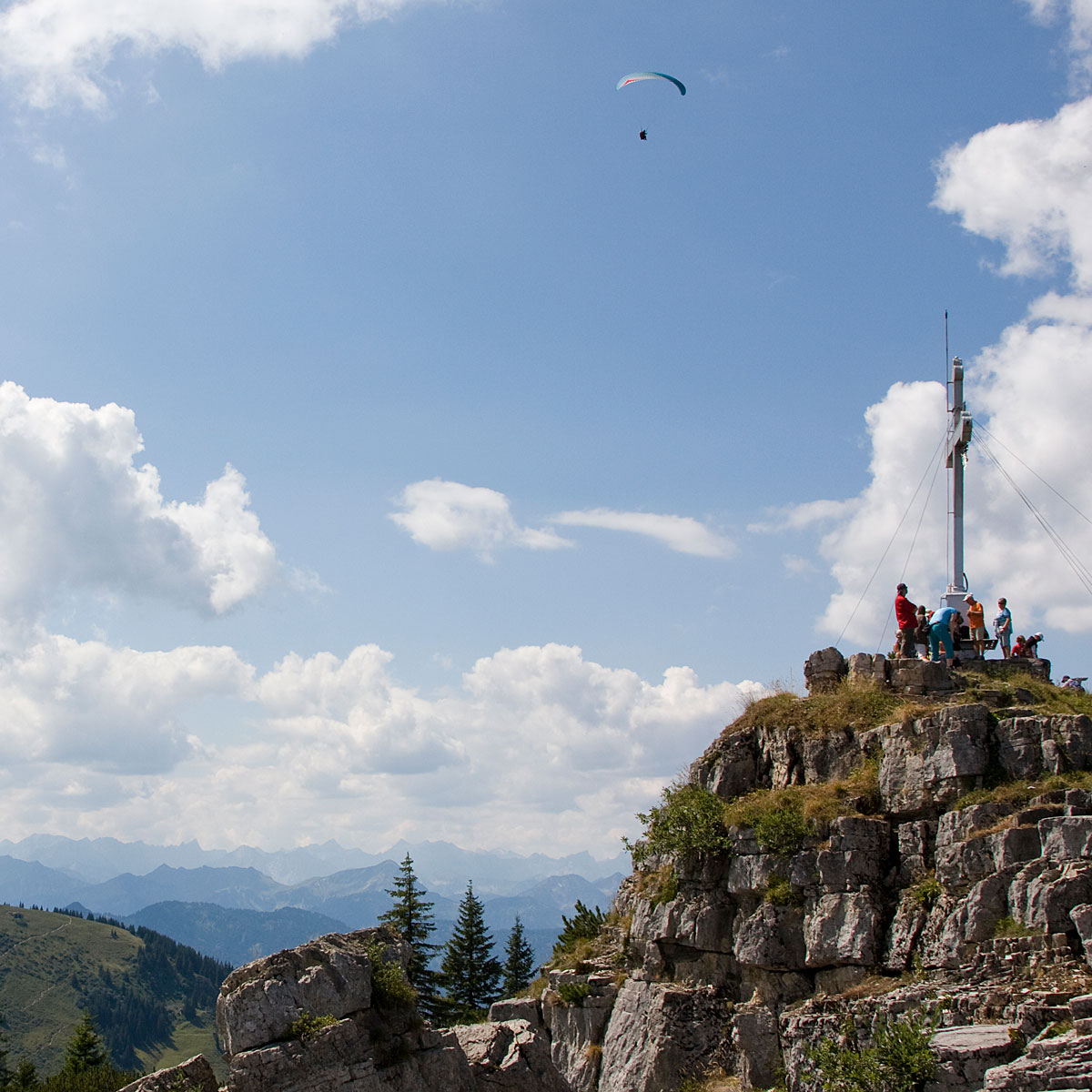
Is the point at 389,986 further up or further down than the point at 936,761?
further down

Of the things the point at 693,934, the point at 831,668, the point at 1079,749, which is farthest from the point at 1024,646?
the point at 693,934

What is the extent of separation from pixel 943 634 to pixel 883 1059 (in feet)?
50.4

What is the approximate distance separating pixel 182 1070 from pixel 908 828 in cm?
2144

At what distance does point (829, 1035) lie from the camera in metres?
26.4

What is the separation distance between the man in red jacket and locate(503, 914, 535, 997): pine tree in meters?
53.4

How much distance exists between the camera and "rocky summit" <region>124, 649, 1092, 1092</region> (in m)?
24.7

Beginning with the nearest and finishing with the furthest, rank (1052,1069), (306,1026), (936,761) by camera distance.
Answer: (1052,1069), (306,1026), (936,761)

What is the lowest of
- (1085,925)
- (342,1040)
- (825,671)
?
(342,1040)

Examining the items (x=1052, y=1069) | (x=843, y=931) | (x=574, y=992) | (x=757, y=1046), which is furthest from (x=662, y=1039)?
(x=1052, y=1069)

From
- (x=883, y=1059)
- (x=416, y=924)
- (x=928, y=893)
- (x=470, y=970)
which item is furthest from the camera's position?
(x=470, y=970)

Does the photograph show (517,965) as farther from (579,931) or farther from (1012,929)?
(1012,929)

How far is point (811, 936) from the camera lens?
29000 mm

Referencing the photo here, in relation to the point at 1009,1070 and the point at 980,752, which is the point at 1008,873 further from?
the point at 1009,1070

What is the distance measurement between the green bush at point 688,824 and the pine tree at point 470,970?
139 feet
